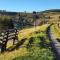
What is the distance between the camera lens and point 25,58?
17.1 metres

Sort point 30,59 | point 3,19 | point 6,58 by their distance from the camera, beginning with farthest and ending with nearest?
point 3,19
point 6,58
point 30,59

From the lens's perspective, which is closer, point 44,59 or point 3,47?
point 44,59

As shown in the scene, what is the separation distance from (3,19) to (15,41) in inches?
1884

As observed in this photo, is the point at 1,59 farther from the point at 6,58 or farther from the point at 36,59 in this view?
the point at 36,59

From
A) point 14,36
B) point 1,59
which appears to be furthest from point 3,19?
point 1,59

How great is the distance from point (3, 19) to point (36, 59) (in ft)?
196

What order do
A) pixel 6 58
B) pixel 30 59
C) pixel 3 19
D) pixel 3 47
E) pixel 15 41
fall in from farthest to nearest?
pixel 3 19 → pixel 15 41 → pixel 3 47 → pixel 6 58 → pixel 30 59

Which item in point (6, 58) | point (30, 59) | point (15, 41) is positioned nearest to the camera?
point (30, 59)

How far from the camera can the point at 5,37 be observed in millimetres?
25359

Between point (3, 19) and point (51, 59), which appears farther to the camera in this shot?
point (3, 19)

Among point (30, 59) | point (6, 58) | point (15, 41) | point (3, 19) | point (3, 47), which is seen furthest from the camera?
point (3, 19)

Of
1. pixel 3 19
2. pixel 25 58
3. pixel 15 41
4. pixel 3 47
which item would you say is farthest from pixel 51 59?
pixel 3 19

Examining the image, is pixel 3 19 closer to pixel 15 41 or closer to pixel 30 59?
pixel 15 41

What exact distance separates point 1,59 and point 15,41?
1090 cm
